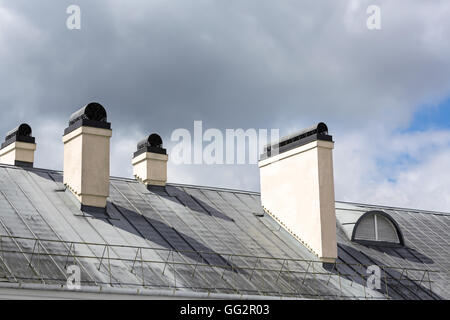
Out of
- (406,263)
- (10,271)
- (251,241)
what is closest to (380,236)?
(406,263)

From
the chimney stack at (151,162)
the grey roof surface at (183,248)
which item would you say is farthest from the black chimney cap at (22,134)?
the chimney stack at (151,162)

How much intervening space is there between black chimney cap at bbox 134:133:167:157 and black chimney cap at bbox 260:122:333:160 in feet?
15.4

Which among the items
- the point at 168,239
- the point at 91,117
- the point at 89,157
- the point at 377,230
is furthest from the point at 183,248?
the point at 377,230

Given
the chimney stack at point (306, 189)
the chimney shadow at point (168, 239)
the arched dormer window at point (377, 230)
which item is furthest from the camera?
the arched dormer window at point (377, 230)

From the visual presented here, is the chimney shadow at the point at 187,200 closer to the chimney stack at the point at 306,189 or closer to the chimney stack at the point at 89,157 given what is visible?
the chimney stack at the point at 306,189

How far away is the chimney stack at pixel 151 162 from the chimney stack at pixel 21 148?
14.5 ft

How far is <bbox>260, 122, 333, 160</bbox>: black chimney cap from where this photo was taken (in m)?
28.9

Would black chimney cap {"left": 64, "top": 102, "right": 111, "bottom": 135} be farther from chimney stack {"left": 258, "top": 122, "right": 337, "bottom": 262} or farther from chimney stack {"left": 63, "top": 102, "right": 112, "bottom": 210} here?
chimney stack {"left": 258, "top": 122, "right": 337, "bottom": 262}

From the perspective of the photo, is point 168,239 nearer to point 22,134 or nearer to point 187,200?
point 187,200

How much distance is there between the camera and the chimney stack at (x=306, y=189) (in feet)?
91.8

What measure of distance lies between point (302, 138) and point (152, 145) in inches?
250

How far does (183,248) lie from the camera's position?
24.1m
